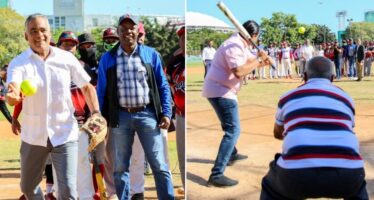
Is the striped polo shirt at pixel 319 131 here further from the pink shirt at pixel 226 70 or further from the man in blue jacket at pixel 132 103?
the pink shirt at pixel 226 70

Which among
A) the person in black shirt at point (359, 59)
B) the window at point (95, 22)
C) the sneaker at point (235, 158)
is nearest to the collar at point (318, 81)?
the sneaker at point (235, 158)

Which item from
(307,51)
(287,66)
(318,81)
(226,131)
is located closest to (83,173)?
(226,131)

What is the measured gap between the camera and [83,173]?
5.18 m

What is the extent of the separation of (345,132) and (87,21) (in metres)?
89.1

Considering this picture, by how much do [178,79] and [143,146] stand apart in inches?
45.6

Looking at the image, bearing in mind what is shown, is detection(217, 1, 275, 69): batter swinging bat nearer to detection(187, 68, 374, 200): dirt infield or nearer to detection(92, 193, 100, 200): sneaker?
detection(187, 68, 374, 200): dirt infield

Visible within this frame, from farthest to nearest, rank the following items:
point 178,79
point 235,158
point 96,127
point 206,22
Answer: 1. point 206,22
2. point 235,158
3. point 178,79
4. point 96,127

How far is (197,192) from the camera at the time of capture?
5641 millimetres

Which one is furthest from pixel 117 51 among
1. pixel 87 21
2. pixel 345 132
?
pixel 87 21

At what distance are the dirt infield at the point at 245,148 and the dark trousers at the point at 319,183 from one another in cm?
214

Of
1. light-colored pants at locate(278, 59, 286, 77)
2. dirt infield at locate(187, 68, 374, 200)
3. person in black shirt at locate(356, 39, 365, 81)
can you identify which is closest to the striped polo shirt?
dirt infield at locate(187, 68, 374, 200)

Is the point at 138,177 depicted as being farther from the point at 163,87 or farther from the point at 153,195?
the point at 163,87

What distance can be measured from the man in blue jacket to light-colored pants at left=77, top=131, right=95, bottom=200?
1.74 feet

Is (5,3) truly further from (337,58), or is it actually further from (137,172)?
(137,172)
